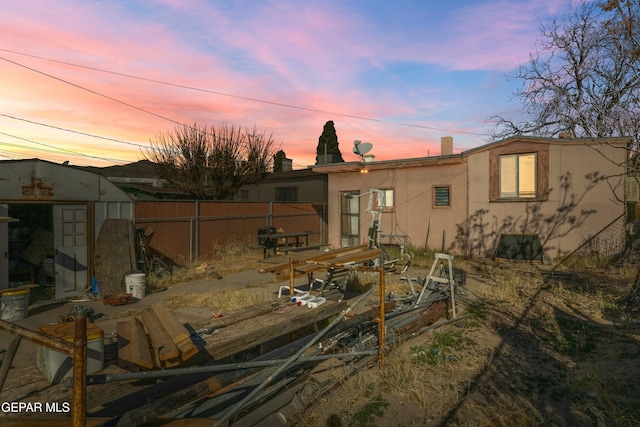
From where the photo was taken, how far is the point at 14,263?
36.2 feet

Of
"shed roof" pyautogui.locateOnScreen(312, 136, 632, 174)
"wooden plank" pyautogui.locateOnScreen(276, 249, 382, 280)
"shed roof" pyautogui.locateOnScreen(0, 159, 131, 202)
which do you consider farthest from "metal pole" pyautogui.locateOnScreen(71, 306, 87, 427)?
"shed roof" pyautogui.locateOnScreen(312, 136, 632, 174)

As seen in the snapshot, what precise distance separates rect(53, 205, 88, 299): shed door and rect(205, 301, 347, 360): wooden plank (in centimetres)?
688

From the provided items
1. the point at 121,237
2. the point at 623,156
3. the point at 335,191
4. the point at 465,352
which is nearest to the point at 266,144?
the point at 335,191

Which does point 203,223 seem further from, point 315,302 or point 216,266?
point 315,302

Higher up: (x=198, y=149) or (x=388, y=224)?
(x=198, y=149)

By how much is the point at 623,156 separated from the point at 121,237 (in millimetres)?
15425

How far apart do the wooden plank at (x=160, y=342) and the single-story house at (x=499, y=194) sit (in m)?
8.22

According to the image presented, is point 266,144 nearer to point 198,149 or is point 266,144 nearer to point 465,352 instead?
point 198,149

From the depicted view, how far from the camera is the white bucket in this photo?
30.7 feet

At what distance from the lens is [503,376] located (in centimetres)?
484

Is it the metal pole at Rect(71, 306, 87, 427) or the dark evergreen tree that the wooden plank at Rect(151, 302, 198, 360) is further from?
the dark evergreen tree

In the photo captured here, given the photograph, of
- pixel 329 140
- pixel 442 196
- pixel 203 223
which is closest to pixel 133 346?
pixel 203 223

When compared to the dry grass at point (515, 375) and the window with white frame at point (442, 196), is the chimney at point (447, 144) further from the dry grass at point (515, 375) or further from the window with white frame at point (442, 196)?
the dry grass at point (515, 375)

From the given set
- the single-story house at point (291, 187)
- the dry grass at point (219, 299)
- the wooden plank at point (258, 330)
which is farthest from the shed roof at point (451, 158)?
the wooden plank at point (258, 330)
